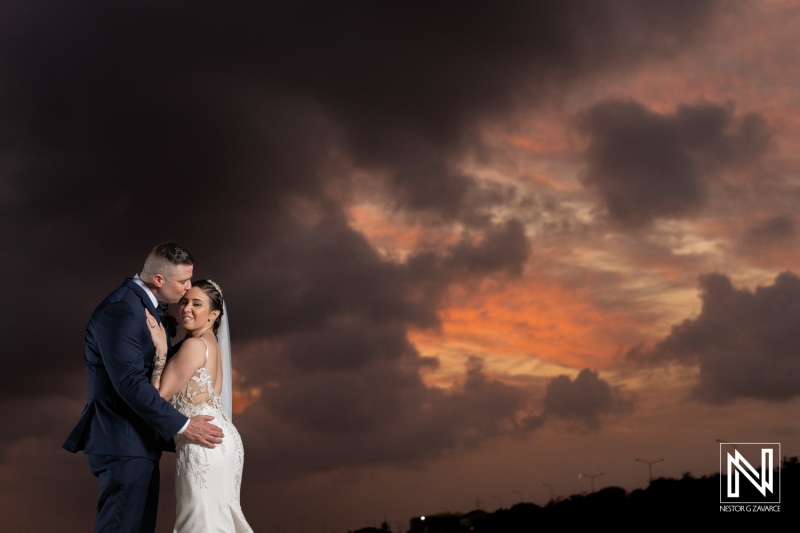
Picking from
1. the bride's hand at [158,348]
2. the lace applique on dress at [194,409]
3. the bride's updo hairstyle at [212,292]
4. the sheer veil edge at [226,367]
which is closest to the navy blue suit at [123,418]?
the bride's hand at [158,348]

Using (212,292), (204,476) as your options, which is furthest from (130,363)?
(204,476)

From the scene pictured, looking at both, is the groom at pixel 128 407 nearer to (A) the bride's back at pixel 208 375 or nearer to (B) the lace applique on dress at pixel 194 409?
(B) the lace applique on dress at pixel 194 409

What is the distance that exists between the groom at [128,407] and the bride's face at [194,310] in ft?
1.34

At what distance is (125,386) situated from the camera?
8.44 metres

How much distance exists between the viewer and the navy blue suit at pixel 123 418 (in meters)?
8.41

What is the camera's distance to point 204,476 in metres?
9.13

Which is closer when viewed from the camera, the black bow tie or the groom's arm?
the groom's arm

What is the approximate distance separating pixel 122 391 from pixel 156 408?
1.10 feet

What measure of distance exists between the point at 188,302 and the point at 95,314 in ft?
3.12

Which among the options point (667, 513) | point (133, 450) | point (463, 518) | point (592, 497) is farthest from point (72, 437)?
point (463, 518)

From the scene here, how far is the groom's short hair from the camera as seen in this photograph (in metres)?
8.76

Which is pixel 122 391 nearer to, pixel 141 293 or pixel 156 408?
pixel 156 408

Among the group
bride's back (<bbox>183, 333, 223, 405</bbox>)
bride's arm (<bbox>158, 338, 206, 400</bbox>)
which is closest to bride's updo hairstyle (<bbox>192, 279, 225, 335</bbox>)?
bride's back (<bbox>183, 333, 223, 405</bbox>)

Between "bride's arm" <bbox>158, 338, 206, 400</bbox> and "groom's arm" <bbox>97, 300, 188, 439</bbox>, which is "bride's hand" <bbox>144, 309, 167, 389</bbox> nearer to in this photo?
"bride's arm" <bbox>158, 338, 206, 400</bbox>
